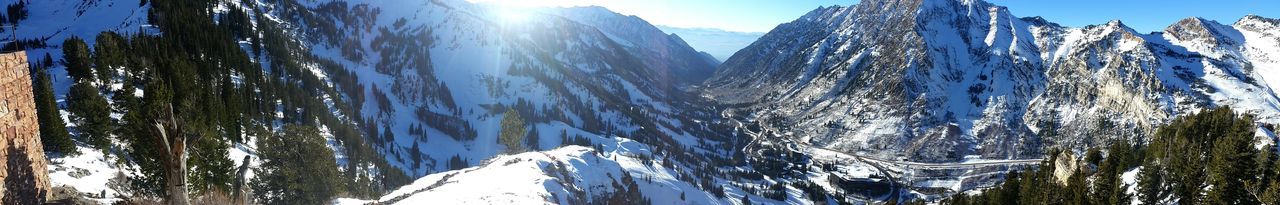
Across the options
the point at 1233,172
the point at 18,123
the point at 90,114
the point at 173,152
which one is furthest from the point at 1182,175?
the point at 90,114

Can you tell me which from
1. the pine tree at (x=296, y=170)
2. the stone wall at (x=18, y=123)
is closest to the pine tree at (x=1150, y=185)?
the stone wall at (x=18, y=123)

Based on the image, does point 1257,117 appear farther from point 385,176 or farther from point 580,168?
point 385,176

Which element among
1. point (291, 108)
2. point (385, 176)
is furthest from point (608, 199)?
point (291, 108)

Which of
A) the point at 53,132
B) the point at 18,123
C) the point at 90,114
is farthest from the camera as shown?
the point at 90,114

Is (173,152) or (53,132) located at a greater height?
(173,152)

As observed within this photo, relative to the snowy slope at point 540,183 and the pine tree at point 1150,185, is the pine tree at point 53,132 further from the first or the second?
Answer: the pine tree at point 1150,185

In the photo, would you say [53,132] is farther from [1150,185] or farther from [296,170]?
[1150,185]
